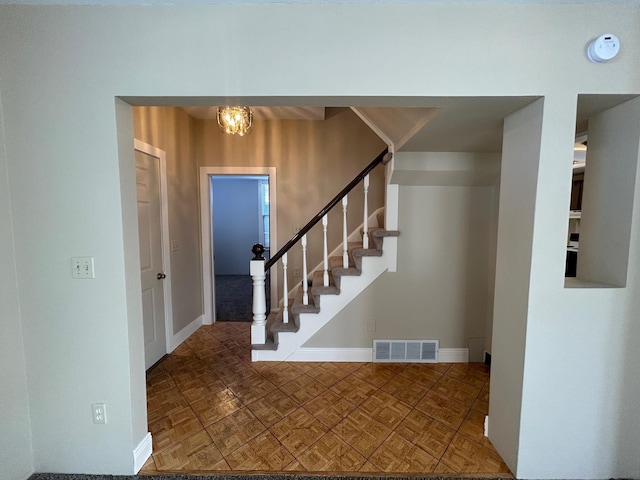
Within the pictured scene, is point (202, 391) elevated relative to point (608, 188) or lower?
lower

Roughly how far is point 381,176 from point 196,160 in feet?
7.61

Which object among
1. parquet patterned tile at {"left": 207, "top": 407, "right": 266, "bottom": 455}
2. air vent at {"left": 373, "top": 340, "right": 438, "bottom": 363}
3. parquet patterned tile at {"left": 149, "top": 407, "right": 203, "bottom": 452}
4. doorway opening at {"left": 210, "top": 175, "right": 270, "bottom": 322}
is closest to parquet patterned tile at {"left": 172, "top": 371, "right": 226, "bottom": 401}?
parquet patterned tile at {"left": 149, "top": 407, "right": 203, "bottom": 452}

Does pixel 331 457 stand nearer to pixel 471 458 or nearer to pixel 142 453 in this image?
pixel 471 458

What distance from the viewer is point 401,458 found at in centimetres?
147

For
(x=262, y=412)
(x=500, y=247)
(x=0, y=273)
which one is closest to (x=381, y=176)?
(x=500, y=247)

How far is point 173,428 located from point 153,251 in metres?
1.48

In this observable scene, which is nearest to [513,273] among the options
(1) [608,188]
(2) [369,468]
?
(1) [608,188]

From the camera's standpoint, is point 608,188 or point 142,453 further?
point 142,453

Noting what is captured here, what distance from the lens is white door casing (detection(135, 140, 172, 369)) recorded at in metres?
2.29

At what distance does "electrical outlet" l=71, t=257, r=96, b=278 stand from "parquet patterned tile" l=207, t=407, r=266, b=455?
47.9 inches

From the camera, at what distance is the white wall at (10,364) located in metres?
1.26

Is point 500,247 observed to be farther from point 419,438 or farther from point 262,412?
point 262,412

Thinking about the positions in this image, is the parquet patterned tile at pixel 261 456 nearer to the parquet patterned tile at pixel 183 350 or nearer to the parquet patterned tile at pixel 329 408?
the parquet patterned tile at pixel 329 408

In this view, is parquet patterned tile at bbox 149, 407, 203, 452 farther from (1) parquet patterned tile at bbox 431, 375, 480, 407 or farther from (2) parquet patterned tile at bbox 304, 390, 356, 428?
(1) parquet patterned tile at bbox 431, 375, 480, 407
